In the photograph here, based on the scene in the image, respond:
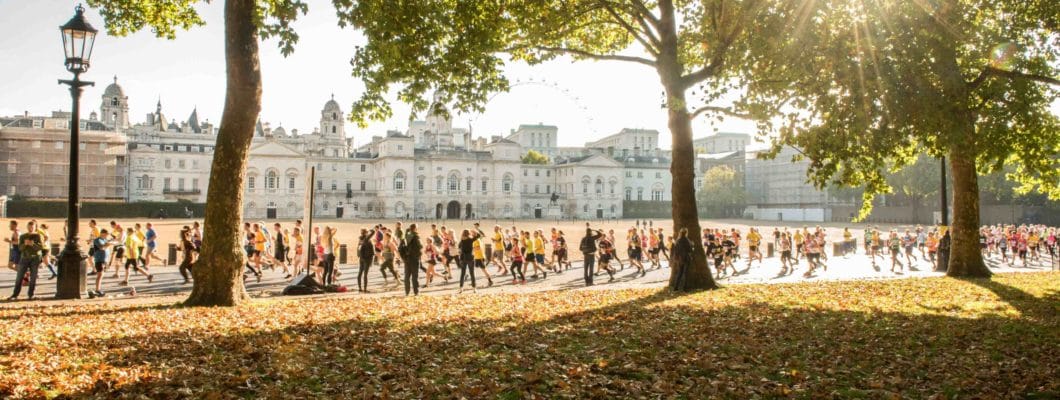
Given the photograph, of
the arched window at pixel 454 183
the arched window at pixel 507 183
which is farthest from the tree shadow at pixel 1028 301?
the arched window at pixel 507 183

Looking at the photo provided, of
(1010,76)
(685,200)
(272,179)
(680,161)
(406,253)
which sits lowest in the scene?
(406,253)

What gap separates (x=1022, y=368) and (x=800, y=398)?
2982 mm

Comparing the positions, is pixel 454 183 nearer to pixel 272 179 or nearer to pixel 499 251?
pixel 272 179

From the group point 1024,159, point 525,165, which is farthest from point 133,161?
point 1024,159

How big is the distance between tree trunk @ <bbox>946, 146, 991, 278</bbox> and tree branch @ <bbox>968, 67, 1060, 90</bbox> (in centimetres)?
318

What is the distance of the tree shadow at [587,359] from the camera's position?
604cm

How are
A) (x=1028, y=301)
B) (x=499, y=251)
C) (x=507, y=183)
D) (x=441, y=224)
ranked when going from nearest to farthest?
1. (x=1028, y=301)
2. (x=499, y=251)
3. (x=441, y=224)
4. (x=507, y=183)

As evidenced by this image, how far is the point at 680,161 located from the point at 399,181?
8600cm

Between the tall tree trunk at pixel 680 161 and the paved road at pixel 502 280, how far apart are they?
1.59 meters

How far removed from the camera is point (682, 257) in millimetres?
15219

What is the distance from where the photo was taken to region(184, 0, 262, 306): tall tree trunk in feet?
36.3

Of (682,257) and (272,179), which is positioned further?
(272,179)

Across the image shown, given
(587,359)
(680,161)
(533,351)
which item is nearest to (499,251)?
(680,161)

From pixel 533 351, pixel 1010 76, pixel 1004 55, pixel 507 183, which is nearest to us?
pixel 533 351
